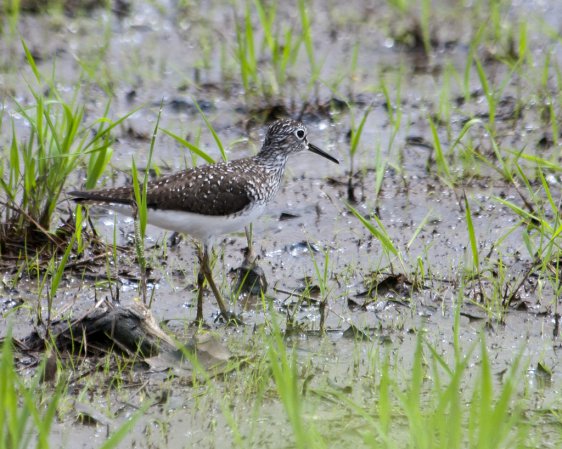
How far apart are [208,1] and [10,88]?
9.57 ft

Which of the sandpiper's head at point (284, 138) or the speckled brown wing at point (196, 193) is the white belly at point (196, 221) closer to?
the speckled brown wing at point (196, 193)

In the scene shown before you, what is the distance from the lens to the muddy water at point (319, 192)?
20.5ft

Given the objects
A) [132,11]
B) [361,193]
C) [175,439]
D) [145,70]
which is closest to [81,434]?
[175,439]

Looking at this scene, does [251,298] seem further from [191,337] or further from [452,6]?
[452,6]

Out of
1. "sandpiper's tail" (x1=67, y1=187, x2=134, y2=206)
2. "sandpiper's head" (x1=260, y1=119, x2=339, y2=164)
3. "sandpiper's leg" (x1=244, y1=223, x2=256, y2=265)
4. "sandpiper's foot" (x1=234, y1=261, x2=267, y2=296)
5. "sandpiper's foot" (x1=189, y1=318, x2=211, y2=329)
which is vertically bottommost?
"sandpiper's foot" (x1=189, y1=318, x2=211, y2=329)

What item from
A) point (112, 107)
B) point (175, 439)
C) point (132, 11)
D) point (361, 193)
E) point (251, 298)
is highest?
point (132, 11)

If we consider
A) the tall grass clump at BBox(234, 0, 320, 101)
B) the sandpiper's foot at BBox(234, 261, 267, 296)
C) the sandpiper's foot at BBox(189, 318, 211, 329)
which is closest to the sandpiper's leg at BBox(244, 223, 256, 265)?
the sandpiper's foot at BBox(234, 261, 267, 296)

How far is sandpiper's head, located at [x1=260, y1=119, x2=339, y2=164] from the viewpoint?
7.61 meters

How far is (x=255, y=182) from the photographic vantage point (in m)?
7.06

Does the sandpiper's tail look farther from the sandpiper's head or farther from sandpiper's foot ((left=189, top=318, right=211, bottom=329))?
the sandpiper's head

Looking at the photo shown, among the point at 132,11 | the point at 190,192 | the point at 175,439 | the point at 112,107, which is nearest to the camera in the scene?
the point at 175,439

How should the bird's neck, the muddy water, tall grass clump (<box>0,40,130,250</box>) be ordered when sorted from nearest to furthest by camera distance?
the muddy water < tall grass clump (<box>0,40,130,250</box>) < the bird's neck

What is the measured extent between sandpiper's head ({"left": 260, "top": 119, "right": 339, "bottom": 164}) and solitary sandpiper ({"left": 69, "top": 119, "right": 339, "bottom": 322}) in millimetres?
369

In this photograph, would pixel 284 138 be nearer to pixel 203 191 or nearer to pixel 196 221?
pixel 203 191
